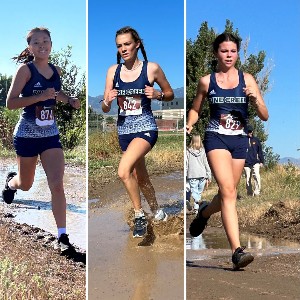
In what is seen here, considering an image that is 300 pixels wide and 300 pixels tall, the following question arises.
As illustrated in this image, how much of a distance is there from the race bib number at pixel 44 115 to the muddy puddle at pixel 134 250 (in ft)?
2.40

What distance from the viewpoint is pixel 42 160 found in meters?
4.99

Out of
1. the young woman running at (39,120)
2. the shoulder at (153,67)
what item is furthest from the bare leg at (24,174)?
the shoulder at (153,67)

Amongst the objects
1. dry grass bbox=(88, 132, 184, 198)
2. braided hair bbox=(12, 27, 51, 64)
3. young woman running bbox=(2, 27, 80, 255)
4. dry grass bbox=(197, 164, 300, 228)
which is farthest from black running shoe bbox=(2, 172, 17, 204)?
dry grass bbox=(197, 164, 300, 228)

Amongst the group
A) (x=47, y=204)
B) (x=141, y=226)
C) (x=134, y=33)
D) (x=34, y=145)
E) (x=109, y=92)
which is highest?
(x=134, y=33)

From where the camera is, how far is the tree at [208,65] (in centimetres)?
470

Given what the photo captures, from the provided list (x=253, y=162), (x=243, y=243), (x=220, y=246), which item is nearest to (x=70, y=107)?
(x=253, y=162)

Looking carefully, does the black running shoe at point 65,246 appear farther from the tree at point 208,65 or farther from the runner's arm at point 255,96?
the runner's arm at point 255,96

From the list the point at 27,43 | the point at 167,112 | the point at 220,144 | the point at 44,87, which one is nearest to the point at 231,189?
the point at 220,144

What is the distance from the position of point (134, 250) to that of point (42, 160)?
1.03 metres

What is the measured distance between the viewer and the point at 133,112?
15.6 ft

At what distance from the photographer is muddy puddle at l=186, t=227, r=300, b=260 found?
15.7 ft

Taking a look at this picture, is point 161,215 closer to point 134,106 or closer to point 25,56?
point 134,106

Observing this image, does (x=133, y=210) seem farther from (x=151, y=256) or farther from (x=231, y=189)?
(x=231, y=189)

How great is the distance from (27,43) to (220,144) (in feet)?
5.67
